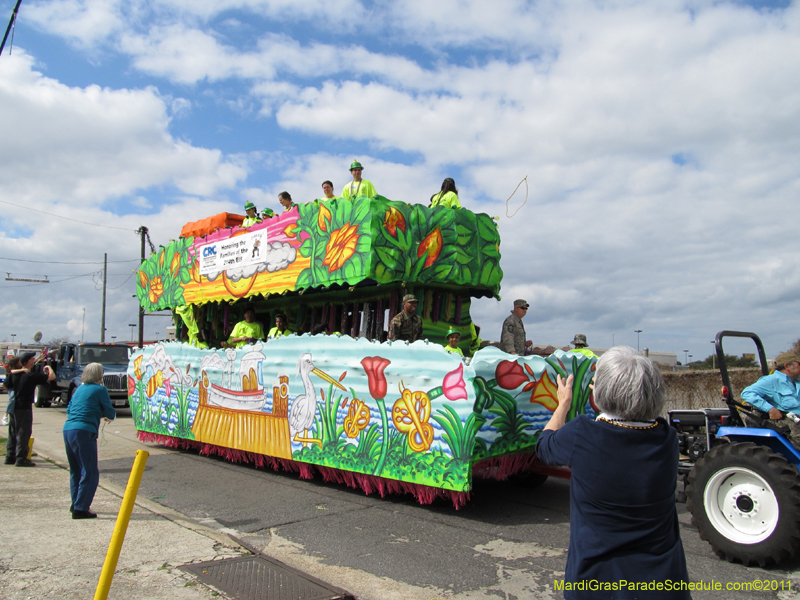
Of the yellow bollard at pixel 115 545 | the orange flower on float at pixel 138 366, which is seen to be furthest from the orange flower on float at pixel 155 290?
the yellow bollard at pixel 115 545

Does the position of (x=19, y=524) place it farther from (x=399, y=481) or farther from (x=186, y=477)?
(x=399, y=481)

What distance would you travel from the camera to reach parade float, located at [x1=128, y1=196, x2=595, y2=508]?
242 inches

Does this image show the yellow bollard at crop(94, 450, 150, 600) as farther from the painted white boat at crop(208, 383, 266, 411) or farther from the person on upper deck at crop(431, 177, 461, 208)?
the person on upper deck at crop(431, 177, 461, 208)

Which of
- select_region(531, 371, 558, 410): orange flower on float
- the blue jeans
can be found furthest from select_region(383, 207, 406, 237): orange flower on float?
the blue jeans

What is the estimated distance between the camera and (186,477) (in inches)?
336

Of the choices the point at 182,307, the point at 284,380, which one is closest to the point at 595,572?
the point at 284,380

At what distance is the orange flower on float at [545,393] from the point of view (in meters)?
6.50

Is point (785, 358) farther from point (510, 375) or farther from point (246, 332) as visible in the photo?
point (246, 332)

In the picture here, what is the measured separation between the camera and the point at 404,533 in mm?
5715

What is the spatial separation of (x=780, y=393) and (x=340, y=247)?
4.96 meters

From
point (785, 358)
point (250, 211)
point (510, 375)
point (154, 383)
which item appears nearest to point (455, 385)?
point (510, 375)

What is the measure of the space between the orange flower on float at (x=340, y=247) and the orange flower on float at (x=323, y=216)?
0.22m

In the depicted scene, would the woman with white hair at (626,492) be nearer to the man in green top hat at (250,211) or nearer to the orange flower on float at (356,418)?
the orange flower on float at (356,418)

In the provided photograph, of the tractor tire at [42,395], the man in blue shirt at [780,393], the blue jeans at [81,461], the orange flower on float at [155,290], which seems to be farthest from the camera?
the tractor tire at [42,395]
